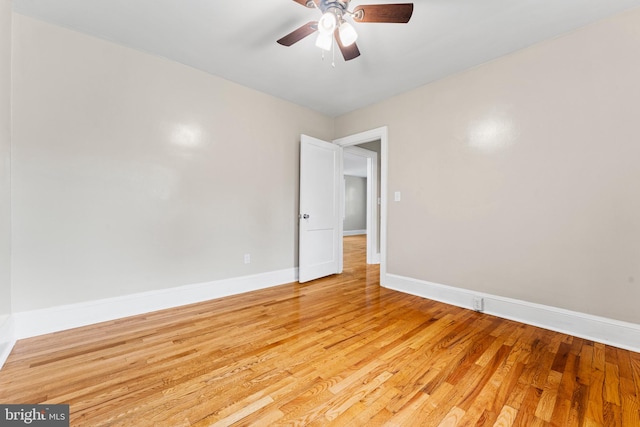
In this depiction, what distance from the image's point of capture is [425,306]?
2738mm

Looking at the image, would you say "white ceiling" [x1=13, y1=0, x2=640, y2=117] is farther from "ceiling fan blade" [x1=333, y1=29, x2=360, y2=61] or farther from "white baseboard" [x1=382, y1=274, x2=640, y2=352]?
"white baseboard" [x1=382, y1=274, x2=640, y2=352]

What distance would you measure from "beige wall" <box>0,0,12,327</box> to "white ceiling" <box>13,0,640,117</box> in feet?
0.92

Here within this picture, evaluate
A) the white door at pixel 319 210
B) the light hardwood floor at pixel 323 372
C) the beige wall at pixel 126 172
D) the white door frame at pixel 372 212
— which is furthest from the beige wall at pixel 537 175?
the beige wall at pixel 126 172

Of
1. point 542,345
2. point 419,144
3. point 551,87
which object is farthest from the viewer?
point 419,144

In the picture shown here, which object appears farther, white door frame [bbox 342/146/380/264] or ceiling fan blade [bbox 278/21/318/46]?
white door frame [bbox 342/146/380/264]

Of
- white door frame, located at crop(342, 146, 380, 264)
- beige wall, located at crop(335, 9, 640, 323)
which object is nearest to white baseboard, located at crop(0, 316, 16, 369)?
beige wall, located at crop(335, 9, 640, 323)

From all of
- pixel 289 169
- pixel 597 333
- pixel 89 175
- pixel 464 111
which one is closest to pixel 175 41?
pixel 89 175

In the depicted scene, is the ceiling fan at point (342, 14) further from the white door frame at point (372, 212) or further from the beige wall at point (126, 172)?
the white door frame at point (372, 212)

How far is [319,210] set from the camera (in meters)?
3.81

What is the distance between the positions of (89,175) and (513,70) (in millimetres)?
3981

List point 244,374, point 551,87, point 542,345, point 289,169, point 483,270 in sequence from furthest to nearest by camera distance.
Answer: point 289,169 < point 483,270 < point 551,87 < point 542,345 < point 244,374

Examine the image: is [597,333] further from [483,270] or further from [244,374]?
[244,374]

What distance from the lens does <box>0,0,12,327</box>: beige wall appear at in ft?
5.81

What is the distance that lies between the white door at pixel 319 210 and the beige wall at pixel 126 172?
0.50 m
